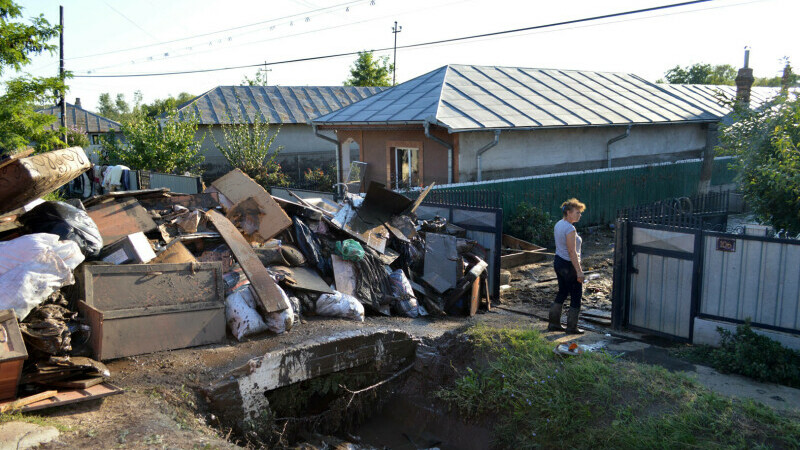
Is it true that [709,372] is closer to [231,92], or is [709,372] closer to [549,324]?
[549,324]

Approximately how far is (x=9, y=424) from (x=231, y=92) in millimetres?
23112

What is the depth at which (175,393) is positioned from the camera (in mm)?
4684

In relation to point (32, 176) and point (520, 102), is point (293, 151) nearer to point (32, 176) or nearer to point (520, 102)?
point (520, 102)

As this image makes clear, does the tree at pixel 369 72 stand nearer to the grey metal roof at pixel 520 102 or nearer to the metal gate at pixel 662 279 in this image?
the grey metal roof at pixel 520 102

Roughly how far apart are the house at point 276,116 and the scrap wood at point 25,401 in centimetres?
1890

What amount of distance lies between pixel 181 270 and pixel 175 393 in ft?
4.96

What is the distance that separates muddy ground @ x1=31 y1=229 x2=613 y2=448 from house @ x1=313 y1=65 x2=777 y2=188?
7.01 m

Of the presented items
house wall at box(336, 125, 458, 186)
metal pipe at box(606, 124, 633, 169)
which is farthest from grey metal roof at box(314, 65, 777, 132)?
house wall at box(336, 125, 458, 186)

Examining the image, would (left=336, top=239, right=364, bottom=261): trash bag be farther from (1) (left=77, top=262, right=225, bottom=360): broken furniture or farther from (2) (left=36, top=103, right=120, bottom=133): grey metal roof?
(2) (left=36, top=103, right=120, bottom=133): grey metal roof

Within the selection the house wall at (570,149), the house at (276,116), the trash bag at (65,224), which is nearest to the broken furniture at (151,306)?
the trash bag at (65,224)

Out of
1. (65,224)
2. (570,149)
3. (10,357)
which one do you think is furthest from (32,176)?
(570,149)

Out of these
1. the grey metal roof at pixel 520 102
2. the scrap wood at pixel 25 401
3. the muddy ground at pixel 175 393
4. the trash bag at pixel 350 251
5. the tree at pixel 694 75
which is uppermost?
the tree at pixel 694 75

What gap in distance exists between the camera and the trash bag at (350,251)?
725 centimetres

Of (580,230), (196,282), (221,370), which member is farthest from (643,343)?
(580,230)
